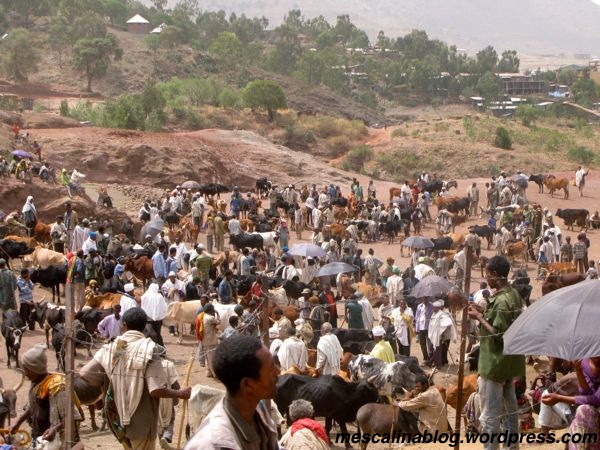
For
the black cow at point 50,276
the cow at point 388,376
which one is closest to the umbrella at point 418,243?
the black cow at point 50,276

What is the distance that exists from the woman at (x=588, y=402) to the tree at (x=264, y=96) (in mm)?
50409

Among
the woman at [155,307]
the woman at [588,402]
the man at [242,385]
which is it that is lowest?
the woman at [155,307]

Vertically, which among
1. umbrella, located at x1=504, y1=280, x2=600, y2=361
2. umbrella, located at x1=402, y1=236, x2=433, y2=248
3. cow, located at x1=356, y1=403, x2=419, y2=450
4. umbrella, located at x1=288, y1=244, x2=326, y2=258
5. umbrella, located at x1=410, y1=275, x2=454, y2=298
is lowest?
umbrella, located at x1=402, y1=236, x2=433, y2=248

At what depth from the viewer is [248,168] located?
4194 cm

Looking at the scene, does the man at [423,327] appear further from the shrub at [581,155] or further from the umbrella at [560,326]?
the shrub at [581,155]

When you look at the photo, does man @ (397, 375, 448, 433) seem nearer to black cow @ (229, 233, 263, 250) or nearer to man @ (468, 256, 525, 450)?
man @ (468, 256, 525, 450)

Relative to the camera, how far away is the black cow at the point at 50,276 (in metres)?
18.3

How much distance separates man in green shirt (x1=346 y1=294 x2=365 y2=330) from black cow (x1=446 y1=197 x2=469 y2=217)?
17561 mm

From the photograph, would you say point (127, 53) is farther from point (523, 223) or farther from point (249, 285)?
point (249, 285)

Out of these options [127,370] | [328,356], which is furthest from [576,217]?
[127,370]

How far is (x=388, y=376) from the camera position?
1096 centimetres

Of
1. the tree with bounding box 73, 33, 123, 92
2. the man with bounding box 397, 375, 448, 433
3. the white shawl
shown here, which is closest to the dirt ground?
the man with bounding box 397, 375, 448, 433

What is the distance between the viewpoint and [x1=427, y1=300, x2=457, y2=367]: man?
14.8 m

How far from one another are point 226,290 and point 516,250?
1065 cm
